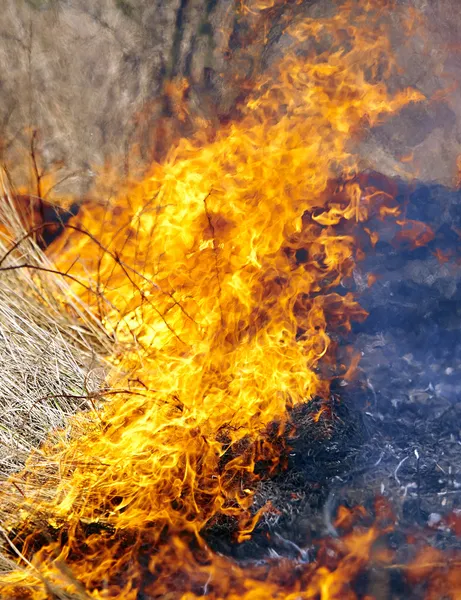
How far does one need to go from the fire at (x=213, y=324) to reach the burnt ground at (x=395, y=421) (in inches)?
4.4

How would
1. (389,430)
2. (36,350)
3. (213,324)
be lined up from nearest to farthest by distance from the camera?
(36,350) → (389,430) → (213,324)

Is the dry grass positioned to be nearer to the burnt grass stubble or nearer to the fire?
the fire

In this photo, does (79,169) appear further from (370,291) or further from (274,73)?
(370,291)

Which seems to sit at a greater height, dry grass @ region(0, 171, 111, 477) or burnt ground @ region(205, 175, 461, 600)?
dry grass @ region(0, 171, 111, 477)

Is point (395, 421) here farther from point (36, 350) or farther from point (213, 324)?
point (36, 350)

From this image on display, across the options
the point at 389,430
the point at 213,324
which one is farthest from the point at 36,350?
the point at 389,430

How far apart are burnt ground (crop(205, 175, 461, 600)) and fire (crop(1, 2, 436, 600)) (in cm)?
11

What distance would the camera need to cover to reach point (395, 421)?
3379 millimetres

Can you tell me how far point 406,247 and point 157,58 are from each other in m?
2.01

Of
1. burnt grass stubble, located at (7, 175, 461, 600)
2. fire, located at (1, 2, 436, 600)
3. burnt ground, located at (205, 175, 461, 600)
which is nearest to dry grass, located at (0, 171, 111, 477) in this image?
fire, located at (1, 2, 436, 600)

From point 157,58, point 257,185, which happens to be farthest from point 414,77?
point 157,58

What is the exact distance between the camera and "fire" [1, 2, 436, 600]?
9.57 ft

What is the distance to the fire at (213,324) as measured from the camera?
9.57ft

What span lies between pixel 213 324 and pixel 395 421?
3.86 feet
